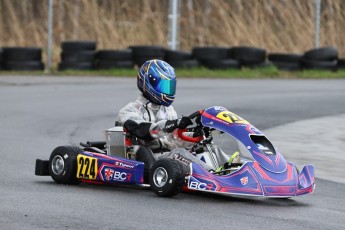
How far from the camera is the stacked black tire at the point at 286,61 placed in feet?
75.2

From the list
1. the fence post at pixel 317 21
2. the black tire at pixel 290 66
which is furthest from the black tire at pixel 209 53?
the fence post at pixel 317 21

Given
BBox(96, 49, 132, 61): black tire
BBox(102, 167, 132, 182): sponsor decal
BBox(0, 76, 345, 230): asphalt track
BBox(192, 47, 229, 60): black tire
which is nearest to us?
BBox(0, 76, 345, 230): asphalt track

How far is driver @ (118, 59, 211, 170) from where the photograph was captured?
773 centimetres

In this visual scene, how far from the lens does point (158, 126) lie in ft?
24.9

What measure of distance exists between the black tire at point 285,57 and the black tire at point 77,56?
4193 mm

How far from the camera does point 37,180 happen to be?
827cm

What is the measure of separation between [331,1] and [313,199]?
18245 millimetres

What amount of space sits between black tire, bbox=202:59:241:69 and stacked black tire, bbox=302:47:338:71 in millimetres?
1622

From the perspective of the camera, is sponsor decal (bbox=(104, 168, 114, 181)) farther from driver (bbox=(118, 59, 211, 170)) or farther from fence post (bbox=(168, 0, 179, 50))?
fence post (bbox=(168, 0, 179, 50))

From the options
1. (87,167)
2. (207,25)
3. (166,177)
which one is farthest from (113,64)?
(166,177)

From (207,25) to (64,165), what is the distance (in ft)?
58.4

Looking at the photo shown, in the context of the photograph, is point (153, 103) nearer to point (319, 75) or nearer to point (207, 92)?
point (207, 92)

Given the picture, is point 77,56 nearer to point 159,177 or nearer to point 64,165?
point 64,165

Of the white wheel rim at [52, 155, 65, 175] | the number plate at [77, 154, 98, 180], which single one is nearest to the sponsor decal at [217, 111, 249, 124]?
the number plate at [77, 154, 98, 180]
